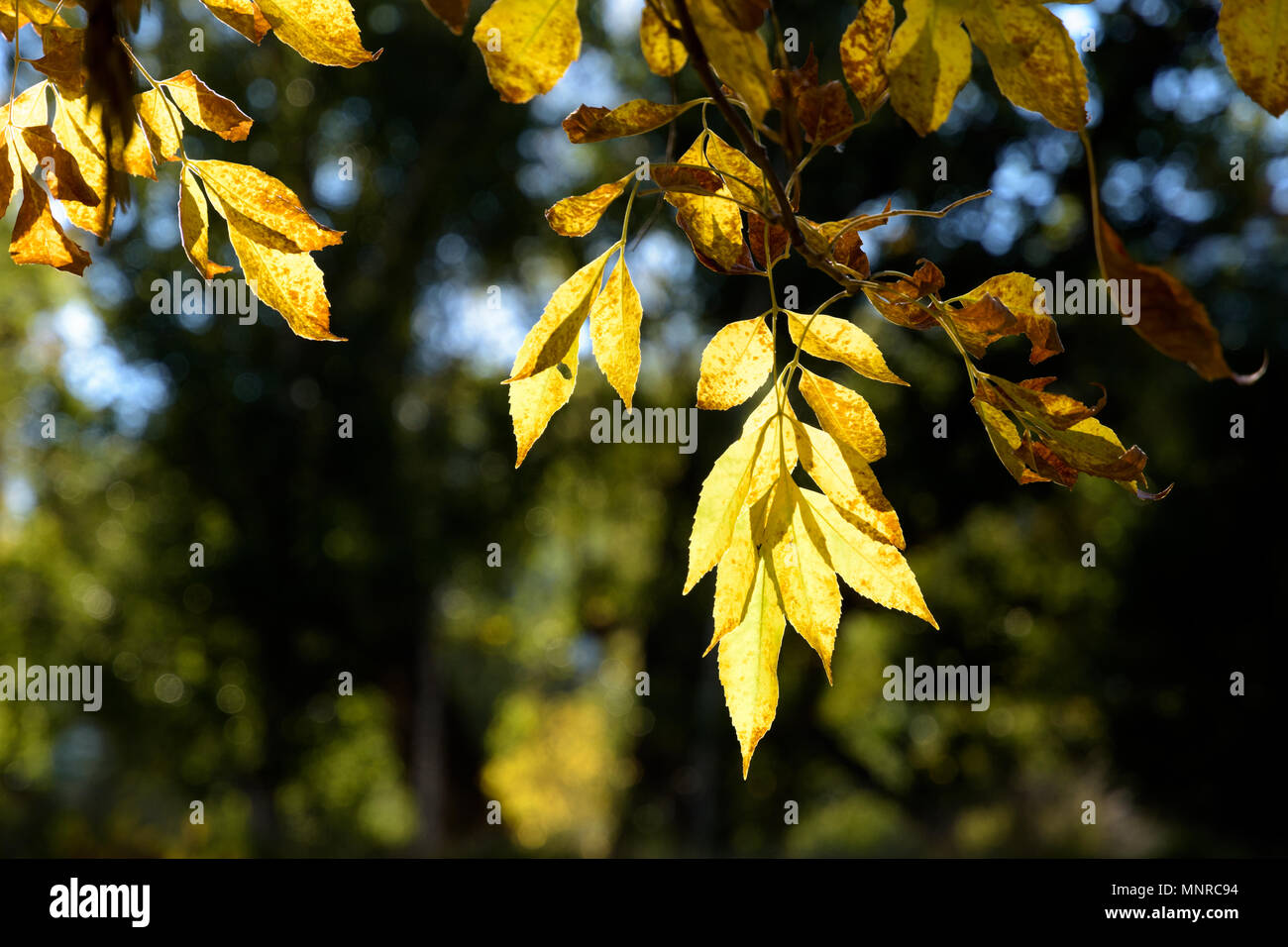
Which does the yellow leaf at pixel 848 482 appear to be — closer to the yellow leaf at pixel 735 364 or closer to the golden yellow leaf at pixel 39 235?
the yellow leaf at pixel 735 364

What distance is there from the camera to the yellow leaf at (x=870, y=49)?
281mm

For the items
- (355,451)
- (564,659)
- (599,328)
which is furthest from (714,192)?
(564,659)

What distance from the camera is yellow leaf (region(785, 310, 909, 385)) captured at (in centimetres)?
34

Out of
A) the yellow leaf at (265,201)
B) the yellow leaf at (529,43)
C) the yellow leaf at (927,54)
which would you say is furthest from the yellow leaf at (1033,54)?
the yellow leaf at (265,201)

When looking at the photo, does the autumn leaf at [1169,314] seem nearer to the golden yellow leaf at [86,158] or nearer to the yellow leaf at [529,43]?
the yellow leaf at [529,43]

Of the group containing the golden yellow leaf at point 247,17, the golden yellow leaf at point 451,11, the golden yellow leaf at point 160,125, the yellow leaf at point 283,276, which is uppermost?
the golden yellow leaf at point 247,17

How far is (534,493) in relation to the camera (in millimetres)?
5320

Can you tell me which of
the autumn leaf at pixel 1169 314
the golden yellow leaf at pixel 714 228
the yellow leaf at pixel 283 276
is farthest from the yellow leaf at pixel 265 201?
the autumn leaf at pixel 1169 314

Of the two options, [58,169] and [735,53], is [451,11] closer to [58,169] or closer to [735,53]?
[735,53]

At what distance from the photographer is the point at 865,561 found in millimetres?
323

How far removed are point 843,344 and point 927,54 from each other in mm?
117

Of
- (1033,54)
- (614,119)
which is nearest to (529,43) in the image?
(614,119)

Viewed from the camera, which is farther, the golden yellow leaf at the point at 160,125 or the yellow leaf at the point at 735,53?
the golden yellow leaf at the point at 160,125

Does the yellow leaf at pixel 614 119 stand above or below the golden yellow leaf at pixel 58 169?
below
